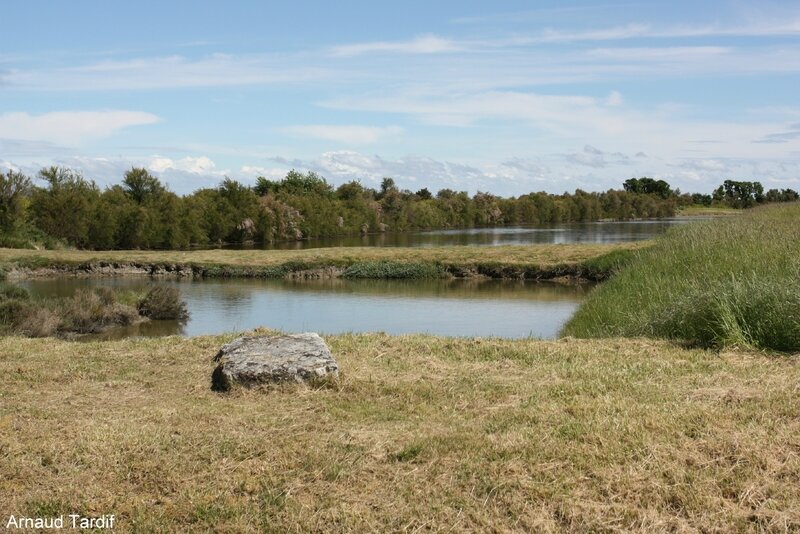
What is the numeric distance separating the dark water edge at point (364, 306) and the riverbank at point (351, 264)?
1870 mm

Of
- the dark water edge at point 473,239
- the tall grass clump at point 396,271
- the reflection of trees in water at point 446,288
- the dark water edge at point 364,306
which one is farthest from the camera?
the dark water edge at point 473,239

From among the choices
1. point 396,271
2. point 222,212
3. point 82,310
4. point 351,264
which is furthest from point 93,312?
point 222,212

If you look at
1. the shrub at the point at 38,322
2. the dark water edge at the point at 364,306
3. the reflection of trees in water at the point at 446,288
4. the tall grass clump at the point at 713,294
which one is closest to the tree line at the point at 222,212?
the dark water edge at the point at 364,306

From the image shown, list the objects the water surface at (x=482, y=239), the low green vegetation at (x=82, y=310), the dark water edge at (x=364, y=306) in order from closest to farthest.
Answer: the low green vegetation at (x=82, y=310), the dark water edge at (x=364, y=306), the water surface at (x=482, y=239)

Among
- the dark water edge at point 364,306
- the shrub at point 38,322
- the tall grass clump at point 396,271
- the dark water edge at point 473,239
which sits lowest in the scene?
the dark water edge at point 364,306

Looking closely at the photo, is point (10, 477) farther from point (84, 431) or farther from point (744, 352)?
point (744, 352)

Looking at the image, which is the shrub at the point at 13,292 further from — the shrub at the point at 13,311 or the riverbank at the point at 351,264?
the riverbank at the point at 351,264

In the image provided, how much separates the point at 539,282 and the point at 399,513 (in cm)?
2845

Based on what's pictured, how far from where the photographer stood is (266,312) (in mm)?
22531

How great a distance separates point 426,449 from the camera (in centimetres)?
572

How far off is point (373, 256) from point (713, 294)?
30.9 meters

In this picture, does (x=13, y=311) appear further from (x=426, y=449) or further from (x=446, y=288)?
(x=446, y=288)

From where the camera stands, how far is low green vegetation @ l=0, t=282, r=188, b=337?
17.3m

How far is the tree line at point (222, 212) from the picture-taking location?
4872 centimetres
